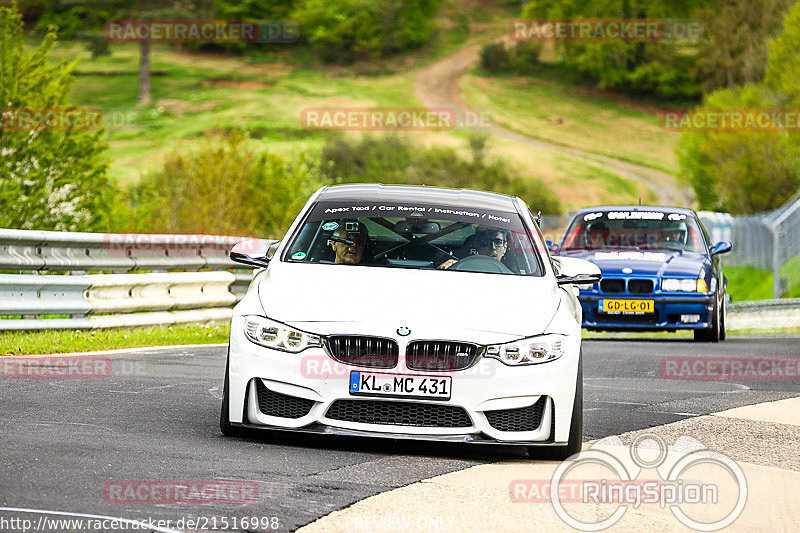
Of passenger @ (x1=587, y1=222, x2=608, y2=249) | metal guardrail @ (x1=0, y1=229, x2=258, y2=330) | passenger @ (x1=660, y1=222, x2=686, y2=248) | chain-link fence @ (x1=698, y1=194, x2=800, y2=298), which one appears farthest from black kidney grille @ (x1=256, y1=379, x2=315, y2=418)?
chain-link fence @ (x1=698, y1=194, x2=800, y2=298)

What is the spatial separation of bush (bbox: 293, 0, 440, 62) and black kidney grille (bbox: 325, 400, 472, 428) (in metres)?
125

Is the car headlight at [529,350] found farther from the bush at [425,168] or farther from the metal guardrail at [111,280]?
the bush at [425,168]

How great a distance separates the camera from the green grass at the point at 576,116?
106 m

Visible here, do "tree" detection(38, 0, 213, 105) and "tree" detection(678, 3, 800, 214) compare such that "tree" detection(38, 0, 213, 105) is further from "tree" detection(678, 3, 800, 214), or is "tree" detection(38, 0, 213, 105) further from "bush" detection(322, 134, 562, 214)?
"tree" detection(678, 3, 800, 214)

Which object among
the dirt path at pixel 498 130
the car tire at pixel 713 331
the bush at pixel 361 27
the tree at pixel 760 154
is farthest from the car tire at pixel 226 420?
the bush at pixel 361 27

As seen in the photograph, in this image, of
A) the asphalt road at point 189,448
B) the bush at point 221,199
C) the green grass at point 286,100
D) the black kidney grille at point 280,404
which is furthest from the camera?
the green grass at point 286,100

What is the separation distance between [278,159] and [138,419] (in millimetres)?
33934

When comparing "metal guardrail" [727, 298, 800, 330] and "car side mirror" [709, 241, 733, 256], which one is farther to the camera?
"metal guardrail" [727, 298, 800, 330]

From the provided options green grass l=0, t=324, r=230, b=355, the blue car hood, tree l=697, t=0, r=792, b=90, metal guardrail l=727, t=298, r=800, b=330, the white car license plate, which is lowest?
metal guardrail l=727, t=298, r=800, b=330

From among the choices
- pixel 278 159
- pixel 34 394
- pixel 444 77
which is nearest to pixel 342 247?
pixel 34 394

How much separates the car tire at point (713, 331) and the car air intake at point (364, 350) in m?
9.82

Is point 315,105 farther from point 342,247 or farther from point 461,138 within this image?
point 342,247

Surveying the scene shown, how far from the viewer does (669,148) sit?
353ft

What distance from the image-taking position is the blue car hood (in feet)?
51.4
